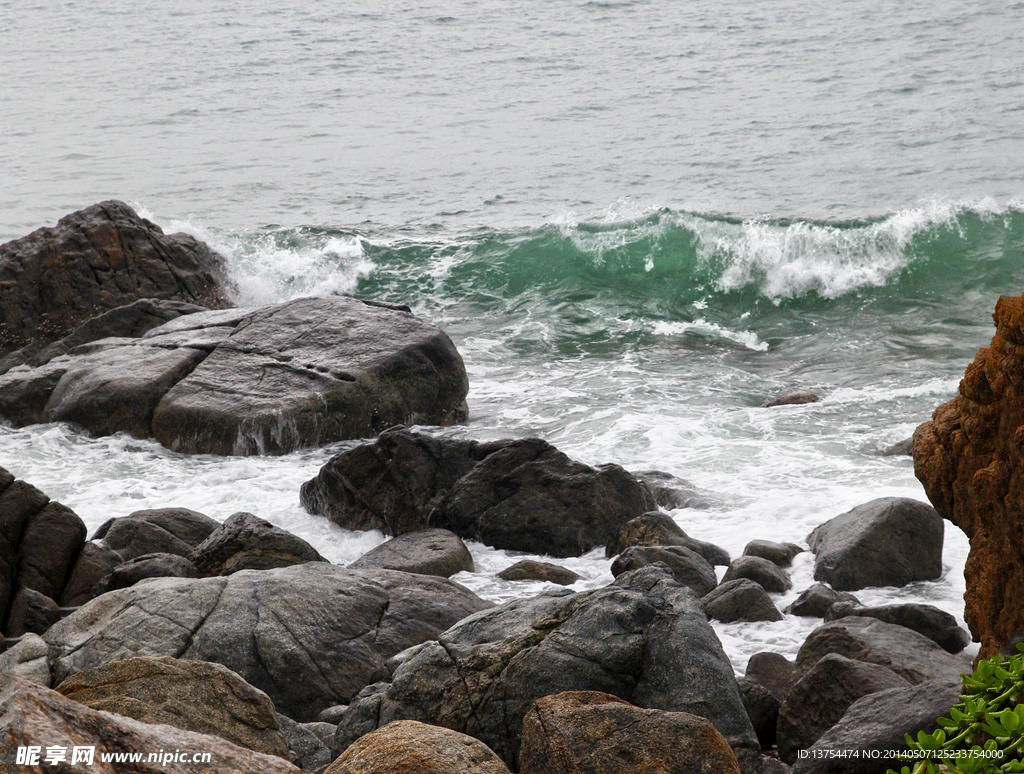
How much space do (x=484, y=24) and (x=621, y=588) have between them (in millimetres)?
33077

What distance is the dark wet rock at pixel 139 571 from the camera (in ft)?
20.2

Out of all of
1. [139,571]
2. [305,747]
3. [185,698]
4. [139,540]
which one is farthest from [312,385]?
[185,698]

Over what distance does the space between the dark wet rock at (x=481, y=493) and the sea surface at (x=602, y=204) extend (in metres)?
0.23

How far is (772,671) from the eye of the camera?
5.16m

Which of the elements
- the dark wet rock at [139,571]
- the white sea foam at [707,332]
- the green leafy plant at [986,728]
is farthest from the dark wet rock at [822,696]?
the white sea foam at [707,332]

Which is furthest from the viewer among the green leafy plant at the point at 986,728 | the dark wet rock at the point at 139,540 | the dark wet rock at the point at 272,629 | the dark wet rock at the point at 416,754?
the dark wet rock at the point at 139,540

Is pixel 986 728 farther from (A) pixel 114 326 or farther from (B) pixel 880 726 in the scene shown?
(A) pixel 114 326

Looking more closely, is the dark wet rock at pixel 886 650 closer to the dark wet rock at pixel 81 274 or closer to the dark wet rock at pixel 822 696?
the dark wet rock at pixel 822 696

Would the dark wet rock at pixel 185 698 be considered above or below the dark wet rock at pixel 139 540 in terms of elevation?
above

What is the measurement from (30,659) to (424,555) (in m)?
3.01

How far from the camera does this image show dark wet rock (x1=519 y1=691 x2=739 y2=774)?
10.4 feet

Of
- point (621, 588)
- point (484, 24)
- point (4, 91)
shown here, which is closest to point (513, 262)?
point (621, 588)

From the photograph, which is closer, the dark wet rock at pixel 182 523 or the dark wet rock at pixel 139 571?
the dark wet rock at pixel 139 571

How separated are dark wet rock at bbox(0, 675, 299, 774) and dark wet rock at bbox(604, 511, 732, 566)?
5037 mm
